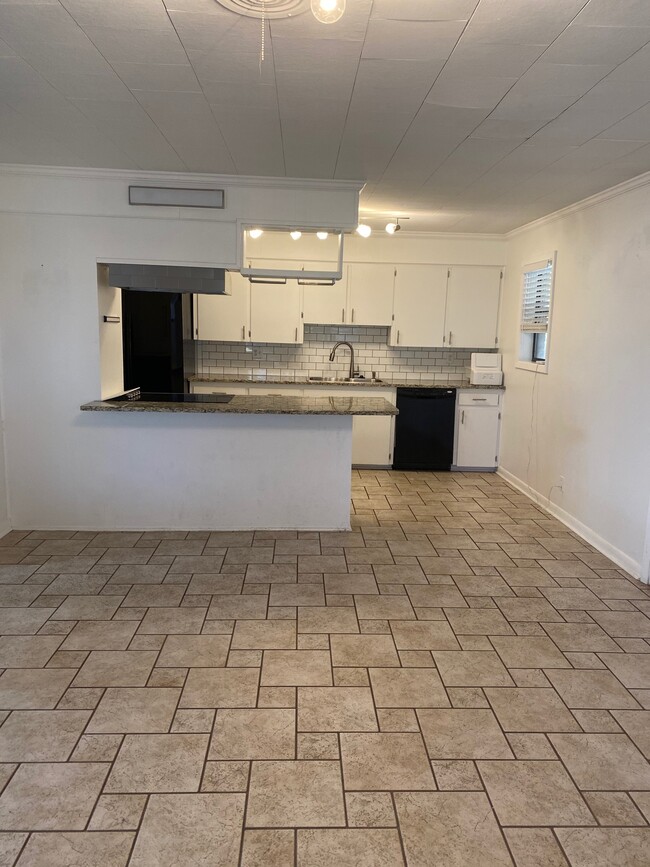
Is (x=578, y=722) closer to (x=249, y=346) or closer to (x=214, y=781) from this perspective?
(x=214, y=781)

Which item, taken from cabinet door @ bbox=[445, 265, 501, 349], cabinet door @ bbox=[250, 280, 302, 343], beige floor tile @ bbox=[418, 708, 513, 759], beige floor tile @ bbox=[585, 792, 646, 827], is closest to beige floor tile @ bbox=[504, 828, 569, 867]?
beige floor tile @ bbox=[585, 792, 646, 827]

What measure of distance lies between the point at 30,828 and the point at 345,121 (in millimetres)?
3052

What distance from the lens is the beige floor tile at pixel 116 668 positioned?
2527 mm

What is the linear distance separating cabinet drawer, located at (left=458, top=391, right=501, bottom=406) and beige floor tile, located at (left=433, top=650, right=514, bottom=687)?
385 centimetres

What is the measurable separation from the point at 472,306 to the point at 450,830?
541 cm

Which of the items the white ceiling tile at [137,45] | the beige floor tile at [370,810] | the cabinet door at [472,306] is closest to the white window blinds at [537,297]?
the cabinet door at [472,306]

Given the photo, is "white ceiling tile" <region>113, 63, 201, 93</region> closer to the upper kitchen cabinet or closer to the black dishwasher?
the upper kitchen cabinet

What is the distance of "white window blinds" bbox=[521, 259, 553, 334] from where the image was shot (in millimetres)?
5262

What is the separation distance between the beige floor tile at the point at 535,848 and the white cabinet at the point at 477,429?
15.8ft

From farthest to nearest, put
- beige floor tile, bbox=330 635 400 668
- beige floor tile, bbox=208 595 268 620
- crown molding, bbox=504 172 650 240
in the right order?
1. crown molding, bbox=504 172 650 240
2. beige floor tile, bbox=208 595 268 620
3. beige floor tile, bbox=330 635 400 668

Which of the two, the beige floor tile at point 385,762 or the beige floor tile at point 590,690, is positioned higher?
the beige floor tile at point 590,690

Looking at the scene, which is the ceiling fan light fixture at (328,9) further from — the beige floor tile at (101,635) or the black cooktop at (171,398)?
the black cooktop at (171,398)

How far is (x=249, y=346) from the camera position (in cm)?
666

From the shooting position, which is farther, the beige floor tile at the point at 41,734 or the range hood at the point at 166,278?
the range hood at the point at 166,278
